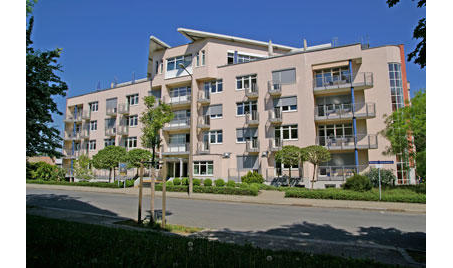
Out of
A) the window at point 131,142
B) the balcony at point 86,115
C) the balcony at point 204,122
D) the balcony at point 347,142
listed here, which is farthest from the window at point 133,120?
the balcony at point 347,142

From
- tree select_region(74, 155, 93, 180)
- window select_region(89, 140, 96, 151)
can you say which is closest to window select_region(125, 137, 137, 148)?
tree select_region(74, 155, 93, 180)

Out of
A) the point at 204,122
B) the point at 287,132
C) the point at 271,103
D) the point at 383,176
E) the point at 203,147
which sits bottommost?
the point at 383,176

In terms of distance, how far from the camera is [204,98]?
1332 inches

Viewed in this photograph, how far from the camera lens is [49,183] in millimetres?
33000

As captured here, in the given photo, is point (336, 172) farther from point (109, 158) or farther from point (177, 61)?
point (109, 158)

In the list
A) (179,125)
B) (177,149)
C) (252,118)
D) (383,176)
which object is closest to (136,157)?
(177,149)

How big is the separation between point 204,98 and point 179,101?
4.01 m

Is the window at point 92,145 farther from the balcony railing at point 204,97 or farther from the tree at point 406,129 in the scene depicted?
the tree at point 406,129

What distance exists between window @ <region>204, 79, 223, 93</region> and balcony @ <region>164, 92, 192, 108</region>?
2643mm

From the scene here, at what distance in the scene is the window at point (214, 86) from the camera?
34250mm
